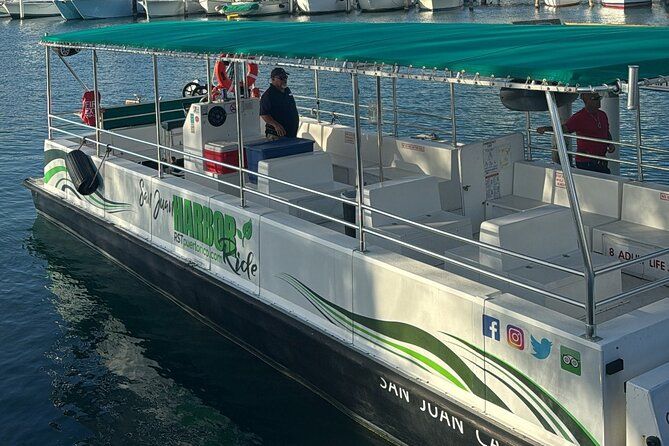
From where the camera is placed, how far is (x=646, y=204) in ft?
31.2

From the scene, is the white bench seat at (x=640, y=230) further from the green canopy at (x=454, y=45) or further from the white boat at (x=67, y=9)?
the white boat at (x=67, y=9)

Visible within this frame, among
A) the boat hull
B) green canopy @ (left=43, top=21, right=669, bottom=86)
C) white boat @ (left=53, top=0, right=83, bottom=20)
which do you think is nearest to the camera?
green canopy @ (left=43, top=21, right=669, bottom=86)

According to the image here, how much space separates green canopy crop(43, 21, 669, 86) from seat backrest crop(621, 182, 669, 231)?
161 cm

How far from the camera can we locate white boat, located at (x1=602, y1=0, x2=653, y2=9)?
218 feet

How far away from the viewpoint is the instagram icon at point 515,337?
6.86 meters

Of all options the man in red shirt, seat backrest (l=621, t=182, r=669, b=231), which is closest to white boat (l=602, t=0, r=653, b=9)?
the man in red shirt

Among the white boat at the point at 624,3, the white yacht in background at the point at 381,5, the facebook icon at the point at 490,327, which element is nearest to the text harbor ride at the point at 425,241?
the facebook icon at the point at 490,327

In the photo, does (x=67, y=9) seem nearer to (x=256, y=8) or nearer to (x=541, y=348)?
(x=256, y=8)

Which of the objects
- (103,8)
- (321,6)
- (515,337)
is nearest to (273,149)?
(515,337)

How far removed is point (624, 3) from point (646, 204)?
6160cm

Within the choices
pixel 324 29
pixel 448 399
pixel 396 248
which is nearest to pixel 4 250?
pixel 324 29

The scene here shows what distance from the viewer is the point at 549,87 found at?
6.16 metres

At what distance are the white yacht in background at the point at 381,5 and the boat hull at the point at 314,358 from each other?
6418cm

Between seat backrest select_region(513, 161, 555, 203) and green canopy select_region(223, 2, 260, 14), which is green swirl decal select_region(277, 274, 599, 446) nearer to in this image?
seat backrest select_region(513, 161, 555, 203)
